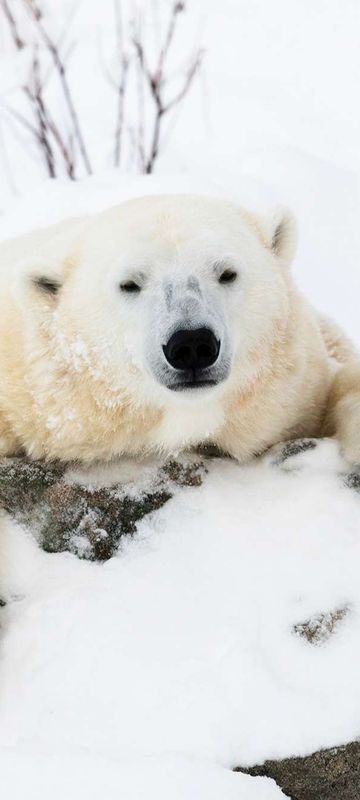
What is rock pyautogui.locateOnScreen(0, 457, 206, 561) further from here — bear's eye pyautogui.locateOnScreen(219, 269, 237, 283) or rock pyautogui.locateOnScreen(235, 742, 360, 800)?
→ rock pyautogui.locateOnScreen(235, 742, 360, 800)

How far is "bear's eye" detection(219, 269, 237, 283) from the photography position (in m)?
1.99

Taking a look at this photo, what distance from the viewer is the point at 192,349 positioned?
1.80 meters

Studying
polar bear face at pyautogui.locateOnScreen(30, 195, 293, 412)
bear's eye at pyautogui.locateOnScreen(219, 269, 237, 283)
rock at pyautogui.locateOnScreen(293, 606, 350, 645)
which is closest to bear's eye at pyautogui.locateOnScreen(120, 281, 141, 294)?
polar bear face at pyautogui.locateOnScreen(30, 195, 293, 412)

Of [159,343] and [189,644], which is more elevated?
[159,343]

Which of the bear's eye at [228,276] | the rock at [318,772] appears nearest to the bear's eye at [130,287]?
the bear's eye at [228,276]

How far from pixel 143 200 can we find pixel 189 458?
711mm

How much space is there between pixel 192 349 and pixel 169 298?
0.14 metres

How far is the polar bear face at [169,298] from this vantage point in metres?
1.84

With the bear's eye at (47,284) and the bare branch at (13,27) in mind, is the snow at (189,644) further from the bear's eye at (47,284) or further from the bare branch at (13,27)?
the bare branch at (13,27)

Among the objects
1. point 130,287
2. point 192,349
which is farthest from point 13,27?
point 192,349

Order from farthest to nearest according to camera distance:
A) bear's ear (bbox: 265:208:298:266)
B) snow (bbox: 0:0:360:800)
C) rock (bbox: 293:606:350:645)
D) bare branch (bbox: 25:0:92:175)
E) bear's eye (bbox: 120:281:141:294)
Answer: bare branch (bbox: 25:0:92:175) < bear's ear (bbox: 265:208:298:266) < bear's eye (bbox: 120:281:141:294) < rock (bbox: 293:606:350:645) < snow (bbox: 0:0:360:800)

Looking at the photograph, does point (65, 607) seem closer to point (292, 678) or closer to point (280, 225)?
point (292, 678)

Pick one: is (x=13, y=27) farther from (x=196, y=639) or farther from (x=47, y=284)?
(x=196, y=639)

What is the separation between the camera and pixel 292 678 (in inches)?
65.0
